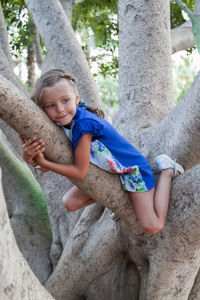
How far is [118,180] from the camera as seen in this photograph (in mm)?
2021

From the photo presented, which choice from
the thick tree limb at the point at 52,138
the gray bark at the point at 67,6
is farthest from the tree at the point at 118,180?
the gray bark at the point at 67,6

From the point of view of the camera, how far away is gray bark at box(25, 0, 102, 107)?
3.15 meters

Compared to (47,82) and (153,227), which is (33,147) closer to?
(47,82)

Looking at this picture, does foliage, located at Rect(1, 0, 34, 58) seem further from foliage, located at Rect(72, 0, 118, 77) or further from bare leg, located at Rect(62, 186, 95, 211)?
bare leg, located at Rect(62, 186, 95, 211)

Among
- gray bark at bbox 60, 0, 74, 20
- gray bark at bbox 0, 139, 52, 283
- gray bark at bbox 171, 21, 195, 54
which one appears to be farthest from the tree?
gray bark at bbox 60, 0, 74, 20

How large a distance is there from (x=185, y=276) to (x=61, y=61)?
6.03 ft

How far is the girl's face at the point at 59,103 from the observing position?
190 cm

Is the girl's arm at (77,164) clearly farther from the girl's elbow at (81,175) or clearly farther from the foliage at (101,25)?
Answer: the foliage at (101,25)

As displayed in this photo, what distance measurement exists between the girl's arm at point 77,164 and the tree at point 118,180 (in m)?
0.04

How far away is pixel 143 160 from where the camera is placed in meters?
2.13

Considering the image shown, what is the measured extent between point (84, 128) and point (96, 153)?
0.17 m

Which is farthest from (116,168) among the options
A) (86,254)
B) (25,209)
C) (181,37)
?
(181,37)

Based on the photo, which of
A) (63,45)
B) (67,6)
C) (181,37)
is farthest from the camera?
(67,6)

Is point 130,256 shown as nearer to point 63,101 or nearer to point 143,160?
point 143,160
